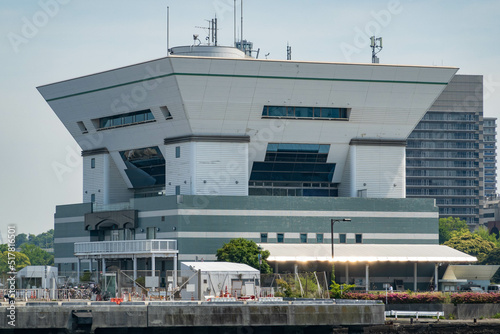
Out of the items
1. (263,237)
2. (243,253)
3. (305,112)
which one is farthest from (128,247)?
(305,112)

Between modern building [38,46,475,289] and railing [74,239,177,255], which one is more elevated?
modern building [38,46,475,289]

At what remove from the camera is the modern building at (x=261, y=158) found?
389ft

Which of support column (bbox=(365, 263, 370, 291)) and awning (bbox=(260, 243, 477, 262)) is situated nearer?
awning (bbox=(260, 243, 477, 262))

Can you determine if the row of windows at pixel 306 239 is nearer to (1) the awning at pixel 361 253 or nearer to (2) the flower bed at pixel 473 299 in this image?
(1) the awning at pixel 361 253

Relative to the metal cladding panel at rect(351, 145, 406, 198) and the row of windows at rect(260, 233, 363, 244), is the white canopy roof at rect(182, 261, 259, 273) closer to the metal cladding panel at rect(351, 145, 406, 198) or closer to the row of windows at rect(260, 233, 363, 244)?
the row of windows at rect(260, 233, 363, 244)

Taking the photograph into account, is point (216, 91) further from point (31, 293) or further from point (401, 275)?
point (31, 293)

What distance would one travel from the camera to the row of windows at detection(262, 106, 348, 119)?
122 metres

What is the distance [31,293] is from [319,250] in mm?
47295

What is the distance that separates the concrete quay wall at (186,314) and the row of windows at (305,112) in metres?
52.8

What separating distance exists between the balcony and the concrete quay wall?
47177 mm

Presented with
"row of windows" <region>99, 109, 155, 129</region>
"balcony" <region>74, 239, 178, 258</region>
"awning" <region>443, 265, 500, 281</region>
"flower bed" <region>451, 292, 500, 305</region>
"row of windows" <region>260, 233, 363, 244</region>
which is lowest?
"flower bed" <region>451, 292, 500, 305</region>

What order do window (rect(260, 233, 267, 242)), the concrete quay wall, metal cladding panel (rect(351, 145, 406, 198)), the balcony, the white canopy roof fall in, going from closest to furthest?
the concrete quay wall
the white canopy roof
the balcony
window (rect(260, 233, 267, 242))
metal cladding panel (rect(351, 145, 406, 198))

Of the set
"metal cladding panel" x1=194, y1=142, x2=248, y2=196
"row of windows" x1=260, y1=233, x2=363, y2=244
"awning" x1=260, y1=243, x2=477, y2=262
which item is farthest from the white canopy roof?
"metal cladding panel" x1=194, y1=142, x2=248, y2=196

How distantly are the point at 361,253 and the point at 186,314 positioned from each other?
183ft
